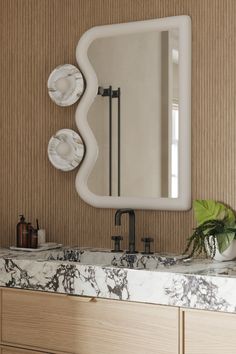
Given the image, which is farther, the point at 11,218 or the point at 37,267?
the point at 11,218

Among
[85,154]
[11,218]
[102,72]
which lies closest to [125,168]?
[85,154]

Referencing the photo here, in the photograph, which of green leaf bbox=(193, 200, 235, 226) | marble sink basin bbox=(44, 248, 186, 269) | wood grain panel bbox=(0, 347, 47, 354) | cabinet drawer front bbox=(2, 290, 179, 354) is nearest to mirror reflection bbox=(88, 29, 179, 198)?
green leaf bbox=(193, 200, 235, 226)

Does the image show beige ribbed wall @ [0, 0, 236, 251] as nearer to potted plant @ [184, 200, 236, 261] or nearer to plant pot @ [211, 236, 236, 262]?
potted plant @ [184, 200, 236, 261]

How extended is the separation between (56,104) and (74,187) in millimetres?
431

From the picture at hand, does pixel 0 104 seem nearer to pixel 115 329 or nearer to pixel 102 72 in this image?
pixel 102 72

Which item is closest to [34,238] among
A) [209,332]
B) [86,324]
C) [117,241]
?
[117,241]

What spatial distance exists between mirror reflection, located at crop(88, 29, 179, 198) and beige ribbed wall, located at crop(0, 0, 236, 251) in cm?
10

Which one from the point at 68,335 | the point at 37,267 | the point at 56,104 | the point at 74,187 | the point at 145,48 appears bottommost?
the point at 68,335

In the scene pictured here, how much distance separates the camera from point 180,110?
310 cm

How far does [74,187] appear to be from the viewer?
3.41m

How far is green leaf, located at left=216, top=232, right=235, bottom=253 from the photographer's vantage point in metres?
2.87

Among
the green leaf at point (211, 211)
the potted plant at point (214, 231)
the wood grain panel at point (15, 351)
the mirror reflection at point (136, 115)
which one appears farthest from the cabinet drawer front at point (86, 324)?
the mirror reflection at point (136, 115)

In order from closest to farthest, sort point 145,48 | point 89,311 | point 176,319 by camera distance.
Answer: point 176,319, point 89,311, point 145,48

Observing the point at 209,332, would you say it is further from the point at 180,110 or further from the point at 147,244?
the point at 180,110
